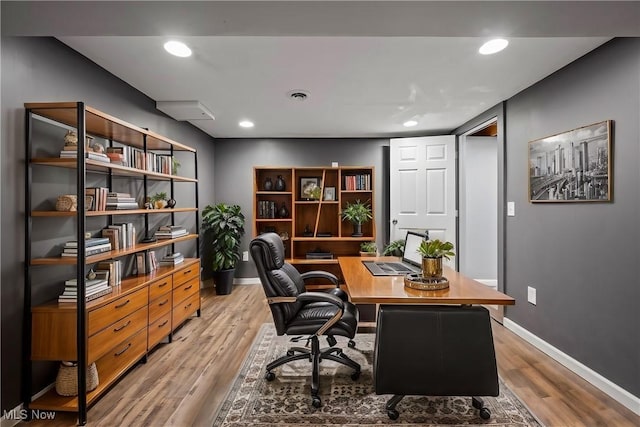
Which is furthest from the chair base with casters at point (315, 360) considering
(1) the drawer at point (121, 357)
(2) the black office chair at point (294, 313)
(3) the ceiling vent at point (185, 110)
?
(3) the ceiling vent at point (185, 110)

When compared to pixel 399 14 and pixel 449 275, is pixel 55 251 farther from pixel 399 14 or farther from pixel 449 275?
pixel 449 275

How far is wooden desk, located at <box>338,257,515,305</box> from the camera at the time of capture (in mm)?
1790

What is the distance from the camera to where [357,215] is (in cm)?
468

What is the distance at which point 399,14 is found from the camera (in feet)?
4.93

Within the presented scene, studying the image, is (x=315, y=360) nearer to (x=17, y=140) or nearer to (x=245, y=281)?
(x=17, y=140)

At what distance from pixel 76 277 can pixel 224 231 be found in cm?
242

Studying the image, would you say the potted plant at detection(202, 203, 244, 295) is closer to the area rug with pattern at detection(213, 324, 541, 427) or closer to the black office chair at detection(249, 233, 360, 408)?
the area rug with pattern at detection(213, 324, 541, 427)

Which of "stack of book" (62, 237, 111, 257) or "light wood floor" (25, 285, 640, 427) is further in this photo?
"stack of book" (62, 237, 111, 257)

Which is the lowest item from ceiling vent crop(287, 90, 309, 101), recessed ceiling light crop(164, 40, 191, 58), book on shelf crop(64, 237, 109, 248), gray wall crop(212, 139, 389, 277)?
book on shelf crop(64, 237, 109, 248)

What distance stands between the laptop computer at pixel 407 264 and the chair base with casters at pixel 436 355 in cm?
54

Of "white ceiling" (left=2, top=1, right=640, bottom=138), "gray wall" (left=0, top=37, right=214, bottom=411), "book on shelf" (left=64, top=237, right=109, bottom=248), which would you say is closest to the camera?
"white ceiling" (left=2, top=1, right=640, bottom=138)

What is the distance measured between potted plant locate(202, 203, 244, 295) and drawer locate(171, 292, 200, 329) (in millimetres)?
935

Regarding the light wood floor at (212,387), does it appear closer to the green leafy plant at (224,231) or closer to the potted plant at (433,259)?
the potted plant at (433,259)

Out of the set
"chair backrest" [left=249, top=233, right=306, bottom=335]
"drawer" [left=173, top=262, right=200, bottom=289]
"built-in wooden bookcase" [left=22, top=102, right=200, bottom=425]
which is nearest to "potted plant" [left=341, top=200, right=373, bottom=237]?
"drawer" [left=173, top=262, right=200, bottom=289]
